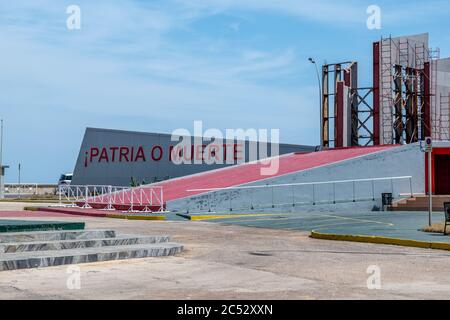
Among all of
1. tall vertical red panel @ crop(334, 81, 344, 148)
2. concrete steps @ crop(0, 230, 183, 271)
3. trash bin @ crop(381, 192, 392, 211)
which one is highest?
tall vertical red panel @ crop(334, 81, 344, 148)

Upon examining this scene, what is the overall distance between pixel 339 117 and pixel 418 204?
15.4 meters

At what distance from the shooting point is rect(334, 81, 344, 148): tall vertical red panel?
43094 millimetres

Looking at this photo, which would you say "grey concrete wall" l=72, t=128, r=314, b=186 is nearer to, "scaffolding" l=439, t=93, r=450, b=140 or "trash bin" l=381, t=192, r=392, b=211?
"scaffolding" l=439, t=93, r=450, b=140

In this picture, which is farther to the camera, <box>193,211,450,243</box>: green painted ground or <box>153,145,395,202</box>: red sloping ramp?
<box>153,145,395,202</box>: red sloping ramp

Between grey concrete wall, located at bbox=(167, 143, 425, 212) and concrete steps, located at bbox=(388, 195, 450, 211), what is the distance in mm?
1092

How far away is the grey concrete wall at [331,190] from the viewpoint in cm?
2841

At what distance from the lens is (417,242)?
15.1 m

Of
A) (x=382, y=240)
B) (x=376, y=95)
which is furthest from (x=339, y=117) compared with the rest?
(x=382, y=240)

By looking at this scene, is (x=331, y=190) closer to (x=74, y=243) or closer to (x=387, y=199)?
(x=387, y=199)

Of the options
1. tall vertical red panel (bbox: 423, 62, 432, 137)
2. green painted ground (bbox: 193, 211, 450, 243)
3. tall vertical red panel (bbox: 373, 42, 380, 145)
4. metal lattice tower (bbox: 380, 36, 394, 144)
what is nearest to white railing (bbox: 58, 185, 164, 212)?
green painted ground (bbox: 193, 211, 450, 243)

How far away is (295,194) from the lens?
29.1 m
